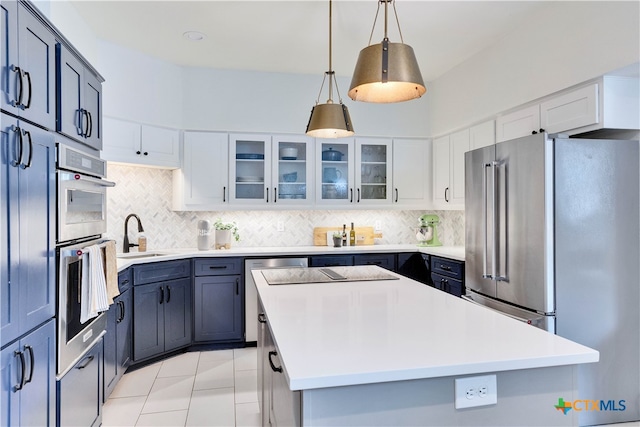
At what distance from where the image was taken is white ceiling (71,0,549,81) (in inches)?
116

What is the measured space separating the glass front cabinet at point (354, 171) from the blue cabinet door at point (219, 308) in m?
1.28

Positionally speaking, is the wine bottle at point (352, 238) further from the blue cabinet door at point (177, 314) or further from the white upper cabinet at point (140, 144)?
the white upper cabinet at point (140, 144)

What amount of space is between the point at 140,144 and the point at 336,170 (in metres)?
1.95

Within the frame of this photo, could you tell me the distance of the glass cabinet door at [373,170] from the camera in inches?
179

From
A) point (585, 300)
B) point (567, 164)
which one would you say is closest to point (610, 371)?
point (585, 300)

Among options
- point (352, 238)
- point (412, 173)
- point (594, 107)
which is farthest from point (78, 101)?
point (412, 173)

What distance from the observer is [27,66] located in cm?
164

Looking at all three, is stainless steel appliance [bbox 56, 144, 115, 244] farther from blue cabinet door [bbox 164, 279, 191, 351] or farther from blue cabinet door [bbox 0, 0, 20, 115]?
blue cabinet door [bbox 164, 279, 191, 351]

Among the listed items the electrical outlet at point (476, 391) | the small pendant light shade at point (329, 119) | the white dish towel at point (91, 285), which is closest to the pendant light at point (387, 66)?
the small pendant light shade at point (329, 119)

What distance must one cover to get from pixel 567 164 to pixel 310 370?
2167 mm

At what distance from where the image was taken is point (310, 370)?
1.10 meters

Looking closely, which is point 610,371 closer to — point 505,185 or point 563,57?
point 505,185

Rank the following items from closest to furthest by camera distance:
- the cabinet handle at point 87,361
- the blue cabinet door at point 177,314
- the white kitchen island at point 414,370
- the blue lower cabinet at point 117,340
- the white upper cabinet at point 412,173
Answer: the white kitchen island at point 414,370
the cabinet handle at point 87,361
the blue lower cabinet at point 117,340
the blue cabinet door at point 177,314
the white upper cabinet at point 412,173

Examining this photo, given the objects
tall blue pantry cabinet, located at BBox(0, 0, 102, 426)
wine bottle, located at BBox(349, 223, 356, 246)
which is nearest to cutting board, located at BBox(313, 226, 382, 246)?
wine bottle, located at BBox(349, 223, 356, 246)
